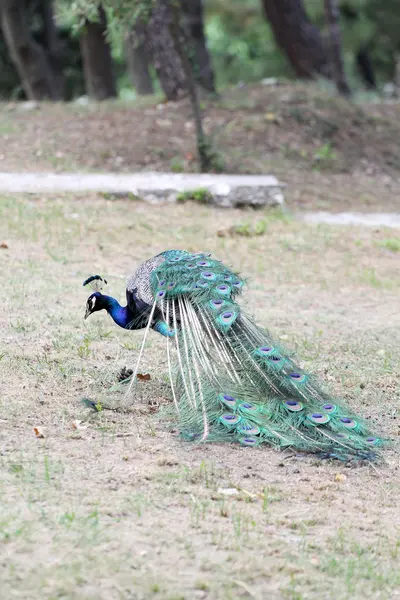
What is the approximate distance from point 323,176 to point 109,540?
967cm

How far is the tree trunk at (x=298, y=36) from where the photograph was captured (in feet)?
56.0

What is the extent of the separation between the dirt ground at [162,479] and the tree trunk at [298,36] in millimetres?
9610

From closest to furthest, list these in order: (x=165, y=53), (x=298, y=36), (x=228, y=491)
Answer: (x=228, y=491) < (x=165, y=53) < (x=298, y=36)

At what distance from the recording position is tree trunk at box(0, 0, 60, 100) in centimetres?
1787

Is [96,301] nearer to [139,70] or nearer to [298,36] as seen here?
[298,36]

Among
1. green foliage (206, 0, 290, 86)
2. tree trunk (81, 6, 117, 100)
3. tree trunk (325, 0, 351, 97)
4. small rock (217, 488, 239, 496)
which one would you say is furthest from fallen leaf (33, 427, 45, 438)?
green foliage (206, 0, 290, 86)

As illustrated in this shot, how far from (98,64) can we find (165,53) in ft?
19.2

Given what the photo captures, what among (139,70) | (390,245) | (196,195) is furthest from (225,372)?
(139,70)

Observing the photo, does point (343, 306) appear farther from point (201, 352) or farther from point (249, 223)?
point (201, 352)

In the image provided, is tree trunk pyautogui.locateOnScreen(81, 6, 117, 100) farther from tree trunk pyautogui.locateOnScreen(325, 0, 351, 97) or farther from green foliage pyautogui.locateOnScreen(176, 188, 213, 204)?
green foliage pyautogui.locateOnScreen(176, 188, 213, 204)

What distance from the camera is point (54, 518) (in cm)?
388

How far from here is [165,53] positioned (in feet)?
43.2

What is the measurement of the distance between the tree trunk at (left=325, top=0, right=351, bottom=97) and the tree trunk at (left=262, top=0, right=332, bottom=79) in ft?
4.59

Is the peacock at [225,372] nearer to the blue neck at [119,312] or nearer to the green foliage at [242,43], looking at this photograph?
the blue neck at [119,312]
